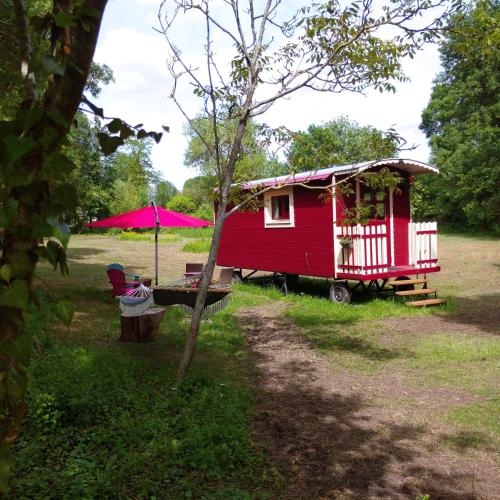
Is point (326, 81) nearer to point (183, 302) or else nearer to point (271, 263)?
point (183, 302)

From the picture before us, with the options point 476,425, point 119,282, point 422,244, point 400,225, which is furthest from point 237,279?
Result: point 476,425

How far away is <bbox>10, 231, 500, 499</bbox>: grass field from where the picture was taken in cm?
362

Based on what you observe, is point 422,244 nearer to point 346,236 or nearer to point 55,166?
point 346,236

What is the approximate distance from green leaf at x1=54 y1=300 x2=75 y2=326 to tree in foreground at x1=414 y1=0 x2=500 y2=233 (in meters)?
26.0

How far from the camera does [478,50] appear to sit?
6.46 m

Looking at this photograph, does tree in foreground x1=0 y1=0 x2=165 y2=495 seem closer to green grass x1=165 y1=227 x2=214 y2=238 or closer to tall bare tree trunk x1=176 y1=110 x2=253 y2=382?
tall bare tree trunk x1=176 y1=110 x2=253 y2=382

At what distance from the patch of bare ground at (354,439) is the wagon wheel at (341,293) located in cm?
459

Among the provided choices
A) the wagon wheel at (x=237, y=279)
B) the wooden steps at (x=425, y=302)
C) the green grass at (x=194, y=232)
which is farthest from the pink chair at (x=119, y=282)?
the green grass at (x=194, y=232)

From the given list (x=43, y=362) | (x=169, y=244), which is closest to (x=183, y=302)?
(x=43, y=362)

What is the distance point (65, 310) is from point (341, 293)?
431 inches

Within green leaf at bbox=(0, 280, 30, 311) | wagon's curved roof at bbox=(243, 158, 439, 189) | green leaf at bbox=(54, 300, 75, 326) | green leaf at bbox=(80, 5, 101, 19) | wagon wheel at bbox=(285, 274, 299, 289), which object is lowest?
wagon wheel at bbox=(285, 274, 299, 289)

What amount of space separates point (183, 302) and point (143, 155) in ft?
208

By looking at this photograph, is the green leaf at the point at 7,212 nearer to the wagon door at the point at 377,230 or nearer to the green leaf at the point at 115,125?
the green leaf at the point at 115,125

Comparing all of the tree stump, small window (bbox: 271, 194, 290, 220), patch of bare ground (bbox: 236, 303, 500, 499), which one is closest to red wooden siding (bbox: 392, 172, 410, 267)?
small window (bbox: 271, 194, 290, 220)
